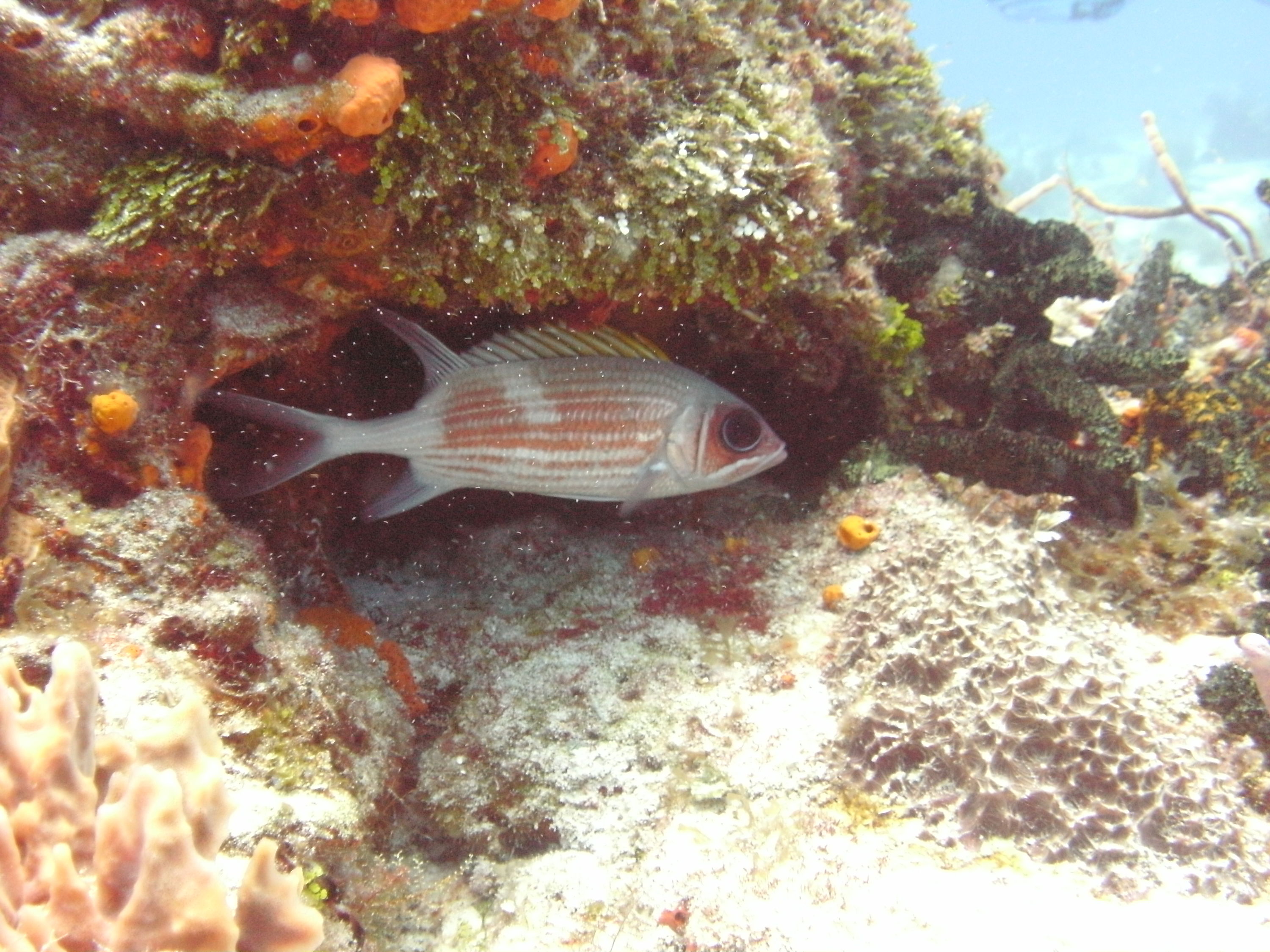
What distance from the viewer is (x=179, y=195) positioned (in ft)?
7.86

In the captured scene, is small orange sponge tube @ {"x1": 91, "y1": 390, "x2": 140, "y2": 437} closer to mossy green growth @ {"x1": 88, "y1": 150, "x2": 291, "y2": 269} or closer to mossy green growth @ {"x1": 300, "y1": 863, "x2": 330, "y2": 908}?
mossy green growth @ {"x1": 88, "y1": 150, "x2": 291, "y2": 269}

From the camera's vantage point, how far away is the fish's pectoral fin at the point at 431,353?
11.0 ft

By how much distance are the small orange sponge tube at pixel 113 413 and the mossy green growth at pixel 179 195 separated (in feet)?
1.75

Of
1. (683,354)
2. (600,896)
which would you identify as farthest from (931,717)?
(683,354)

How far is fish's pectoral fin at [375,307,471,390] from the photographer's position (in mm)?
3365

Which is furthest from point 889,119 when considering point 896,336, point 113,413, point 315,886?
point 315,886

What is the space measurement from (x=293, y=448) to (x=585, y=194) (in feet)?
5.70

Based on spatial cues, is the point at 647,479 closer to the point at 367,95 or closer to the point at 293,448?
the point at 293,448

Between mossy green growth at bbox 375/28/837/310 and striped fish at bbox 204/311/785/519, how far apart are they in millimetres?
337

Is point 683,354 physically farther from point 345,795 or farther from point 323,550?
point 345,795

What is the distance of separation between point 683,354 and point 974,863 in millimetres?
3260

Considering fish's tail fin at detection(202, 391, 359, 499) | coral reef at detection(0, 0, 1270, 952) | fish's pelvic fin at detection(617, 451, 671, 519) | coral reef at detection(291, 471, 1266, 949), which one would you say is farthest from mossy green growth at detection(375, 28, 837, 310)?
coral reef at detection(291, 471, 1266, 949)

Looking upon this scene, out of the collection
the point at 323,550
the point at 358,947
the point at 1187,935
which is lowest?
the point at 358,947

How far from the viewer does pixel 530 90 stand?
2.61 meters
